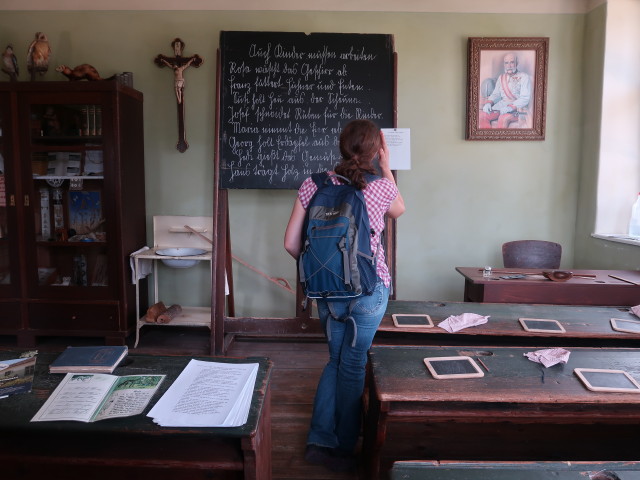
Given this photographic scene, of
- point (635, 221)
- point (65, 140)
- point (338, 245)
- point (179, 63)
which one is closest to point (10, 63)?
point (65, 140)

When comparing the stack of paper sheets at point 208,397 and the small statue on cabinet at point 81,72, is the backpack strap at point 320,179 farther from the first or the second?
the small statue on cabinet at point 81,72

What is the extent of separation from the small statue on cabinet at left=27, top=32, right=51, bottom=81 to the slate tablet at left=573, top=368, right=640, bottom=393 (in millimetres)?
3450

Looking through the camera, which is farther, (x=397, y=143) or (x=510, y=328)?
(x=397, y=143)

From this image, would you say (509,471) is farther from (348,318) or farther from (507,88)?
(507,88)

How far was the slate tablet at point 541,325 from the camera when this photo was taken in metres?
1.76

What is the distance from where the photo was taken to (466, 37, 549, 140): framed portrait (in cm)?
312

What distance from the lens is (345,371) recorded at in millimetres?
1655

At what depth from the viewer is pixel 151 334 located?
3.30 m

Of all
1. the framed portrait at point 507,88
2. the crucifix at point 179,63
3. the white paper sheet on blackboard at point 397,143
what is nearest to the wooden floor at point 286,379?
the white paper sheet on blackboard at point 397,143

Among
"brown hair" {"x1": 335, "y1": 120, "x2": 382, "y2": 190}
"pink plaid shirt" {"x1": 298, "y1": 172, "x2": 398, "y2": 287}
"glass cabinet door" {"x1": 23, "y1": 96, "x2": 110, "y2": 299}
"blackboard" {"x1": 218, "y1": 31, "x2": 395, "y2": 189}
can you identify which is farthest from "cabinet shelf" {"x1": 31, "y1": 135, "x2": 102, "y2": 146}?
"brown hair" {"x1": 335, "y1": 120, "x2": 382, "y2": 190}

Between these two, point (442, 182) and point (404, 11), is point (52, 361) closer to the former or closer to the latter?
point (442, 182)

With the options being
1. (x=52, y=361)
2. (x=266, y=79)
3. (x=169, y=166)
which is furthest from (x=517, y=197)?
(x=52, y=361)

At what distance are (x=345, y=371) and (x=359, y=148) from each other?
0.79 meters

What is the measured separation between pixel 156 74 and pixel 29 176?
107 centimetres
